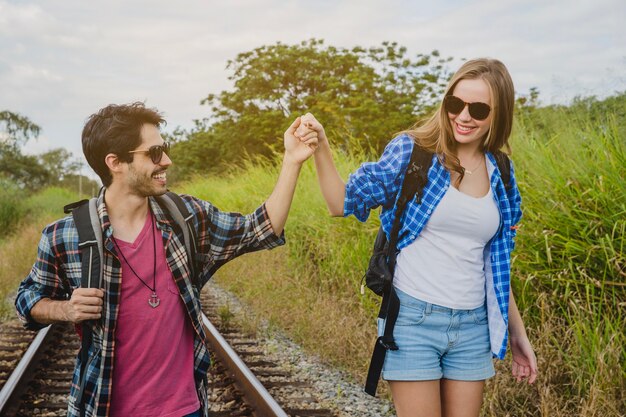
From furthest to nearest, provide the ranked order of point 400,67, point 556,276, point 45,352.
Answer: point 400,67
point 45,352
point 556,276

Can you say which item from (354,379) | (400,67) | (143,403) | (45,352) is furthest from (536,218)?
(400,67)

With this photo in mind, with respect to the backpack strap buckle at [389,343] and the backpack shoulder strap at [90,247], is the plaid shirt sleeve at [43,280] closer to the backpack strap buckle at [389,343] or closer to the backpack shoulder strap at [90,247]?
the backpack shoulder strap at [90,247]

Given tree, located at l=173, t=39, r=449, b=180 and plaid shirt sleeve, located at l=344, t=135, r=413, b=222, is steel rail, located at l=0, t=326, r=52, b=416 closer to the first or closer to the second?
Result: plaid shirt sleeve, located at l=344, t=135, r=413, b=222

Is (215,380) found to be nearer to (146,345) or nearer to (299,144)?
(146,345)

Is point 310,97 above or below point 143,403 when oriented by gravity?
above

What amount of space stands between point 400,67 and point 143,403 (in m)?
27.9

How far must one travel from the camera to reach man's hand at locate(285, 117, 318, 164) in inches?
Result: 97.5

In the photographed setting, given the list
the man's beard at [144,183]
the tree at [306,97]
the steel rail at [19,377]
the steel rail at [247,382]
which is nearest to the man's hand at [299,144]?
the man's beard at [144,183]

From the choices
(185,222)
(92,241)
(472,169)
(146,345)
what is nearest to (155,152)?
(185,222)

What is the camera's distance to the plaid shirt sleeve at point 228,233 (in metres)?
2.53

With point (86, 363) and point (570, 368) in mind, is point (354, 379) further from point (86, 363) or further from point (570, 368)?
point (86, 363)

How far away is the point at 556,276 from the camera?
473 centimetres

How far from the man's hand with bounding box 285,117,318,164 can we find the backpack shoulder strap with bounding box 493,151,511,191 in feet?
2.37

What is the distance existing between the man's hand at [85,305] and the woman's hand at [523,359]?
5.19 ft
